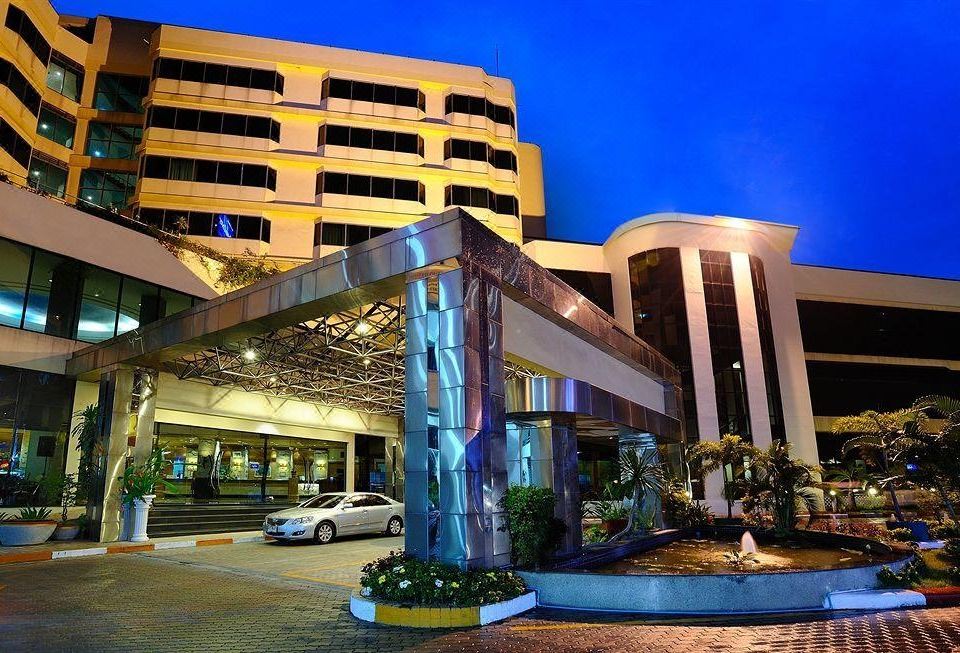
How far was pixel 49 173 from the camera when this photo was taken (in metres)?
35.1

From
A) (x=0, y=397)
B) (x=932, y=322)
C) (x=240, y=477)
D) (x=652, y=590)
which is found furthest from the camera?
(x=932, y=322)


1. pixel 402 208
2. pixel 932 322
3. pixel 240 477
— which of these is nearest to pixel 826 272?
pixel 932 322

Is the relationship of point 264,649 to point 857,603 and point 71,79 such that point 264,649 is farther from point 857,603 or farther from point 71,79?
point 71,79

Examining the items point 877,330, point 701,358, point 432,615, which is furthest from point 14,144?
point 877,330

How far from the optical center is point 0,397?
1723 centimetres

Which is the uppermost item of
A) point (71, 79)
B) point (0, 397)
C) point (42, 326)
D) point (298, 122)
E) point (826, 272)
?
point (71, 79)

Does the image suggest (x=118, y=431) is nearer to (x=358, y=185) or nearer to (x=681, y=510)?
(x=681, y=510)

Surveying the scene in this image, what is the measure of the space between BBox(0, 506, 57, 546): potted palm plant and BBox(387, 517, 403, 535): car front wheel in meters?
9.54

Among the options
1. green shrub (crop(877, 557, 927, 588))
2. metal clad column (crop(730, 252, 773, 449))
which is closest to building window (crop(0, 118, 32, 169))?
green shrub (crop(877, 557, 927, 588))

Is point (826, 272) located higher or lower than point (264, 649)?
higher

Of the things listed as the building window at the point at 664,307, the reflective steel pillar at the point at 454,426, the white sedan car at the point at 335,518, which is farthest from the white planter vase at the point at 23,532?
the building window at the point at 664,307

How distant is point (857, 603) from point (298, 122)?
3618 centimetres

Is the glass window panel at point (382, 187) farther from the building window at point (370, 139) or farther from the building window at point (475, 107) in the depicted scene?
the building window at point (475, 107)

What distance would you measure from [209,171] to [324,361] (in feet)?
69.0
